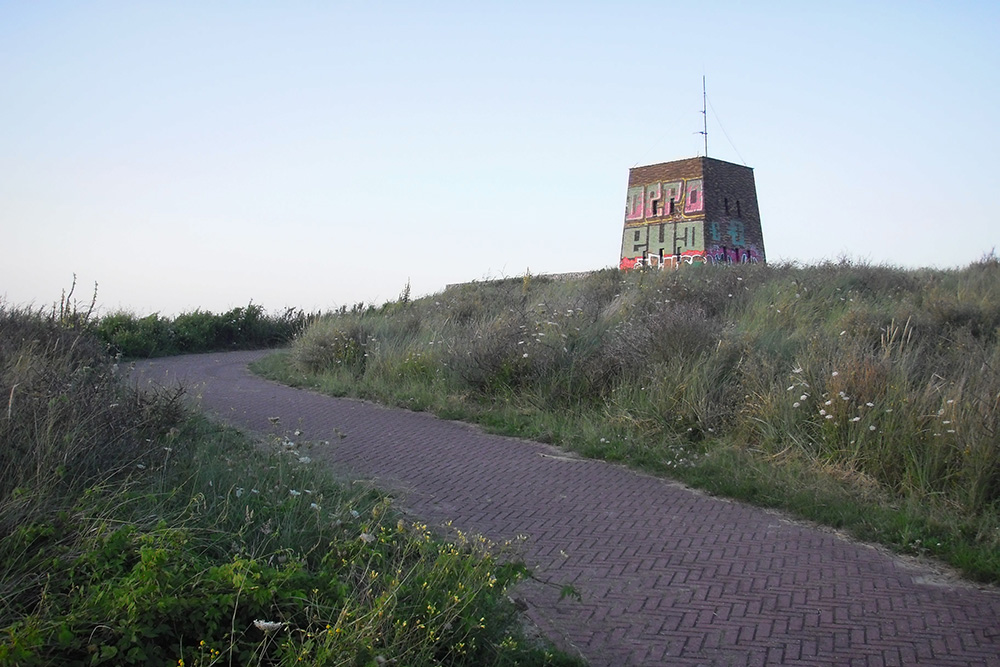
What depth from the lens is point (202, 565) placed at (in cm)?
405

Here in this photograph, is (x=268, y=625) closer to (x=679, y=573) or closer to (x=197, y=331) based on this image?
(x=679, y=573)

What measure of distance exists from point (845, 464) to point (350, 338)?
10.7m

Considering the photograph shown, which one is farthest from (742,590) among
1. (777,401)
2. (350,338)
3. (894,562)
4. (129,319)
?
(129,319)

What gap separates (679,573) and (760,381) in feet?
13.9

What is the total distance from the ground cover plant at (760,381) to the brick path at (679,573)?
22.6 inches

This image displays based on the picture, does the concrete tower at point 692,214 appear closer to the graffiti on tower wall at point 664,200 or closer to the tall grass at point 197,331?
the graffiti on tower wall at point 664,200

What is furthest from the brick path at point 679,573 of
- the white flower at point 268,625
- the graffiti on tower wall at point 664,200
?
the graffiti on tower wall at point 664,200

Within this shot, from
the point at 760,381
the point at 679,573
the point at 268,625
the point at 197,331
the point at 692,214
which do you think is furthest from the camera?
the point at 692,214

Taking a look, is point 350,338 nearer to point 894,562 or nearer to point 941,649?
point 894,562

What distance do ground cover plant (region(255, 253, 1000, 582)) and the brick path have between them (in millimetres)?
574

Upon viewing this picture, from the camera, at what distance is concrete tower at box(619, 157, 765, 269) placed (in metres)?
32.1

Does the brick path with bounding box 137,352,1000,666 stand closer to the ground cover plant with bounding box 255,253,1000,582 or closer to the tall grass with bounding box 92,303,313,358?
the ground cover plant with bounding box 255,253,1000,582

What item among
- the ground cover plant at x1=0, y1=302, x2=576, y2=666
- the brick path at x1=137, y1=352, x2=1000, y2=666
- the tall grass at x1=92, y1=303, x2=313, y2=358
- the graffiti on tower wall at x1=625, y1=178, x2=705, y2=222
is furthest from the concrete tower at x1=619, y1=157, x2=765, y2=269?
the ground cover plant at x1=0, y1=302, x2=576, y2=666

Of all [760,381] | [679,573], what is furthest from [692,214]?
[679,573]
